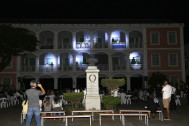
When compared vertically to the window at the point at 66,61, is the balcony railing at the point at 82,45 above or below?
above

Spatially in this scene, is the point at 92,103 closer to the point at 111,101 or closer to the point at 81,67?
the point at 111,101

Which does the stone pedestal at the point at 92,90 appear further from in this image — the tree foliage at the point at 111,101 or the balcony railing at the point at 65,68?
the balcony railing at the point at 65,68

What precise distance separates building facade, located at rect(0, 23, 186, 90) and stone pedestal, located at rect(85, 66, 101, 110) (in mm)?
15334

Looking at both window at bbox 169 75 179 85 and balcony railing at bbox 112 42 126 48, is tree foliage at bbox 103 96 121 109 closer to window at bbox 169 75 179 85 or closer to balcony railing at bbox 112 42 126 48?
balcony railing at bbox 112 42 126 48

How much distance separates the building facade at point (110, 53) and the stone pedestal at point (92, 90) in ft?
50.3

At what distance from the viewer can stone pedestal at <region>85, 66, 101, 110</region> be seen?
1152 cm

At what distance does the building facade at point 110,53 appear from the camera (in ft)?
89.4

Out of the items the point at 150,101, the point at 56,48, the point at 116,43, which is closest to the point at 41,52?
the point at 56,48

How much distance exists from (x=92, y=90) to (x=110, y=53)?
632 inches

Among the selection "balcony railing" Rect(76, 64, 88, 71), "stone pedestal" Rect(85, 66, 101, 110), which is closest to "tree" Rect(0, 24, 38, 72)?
"balcony railing" Rect(76, 64, 88, 71)

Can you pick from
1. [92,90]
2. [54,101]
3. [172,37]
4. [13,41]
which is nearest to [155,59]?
[172,37]

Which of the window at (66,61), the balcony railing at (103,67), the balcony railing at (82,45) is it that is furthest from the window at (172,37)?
the window at (66,61)

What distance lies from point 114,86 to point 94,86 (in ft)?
4.52

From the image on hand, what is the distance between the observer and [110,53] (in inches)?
1084
